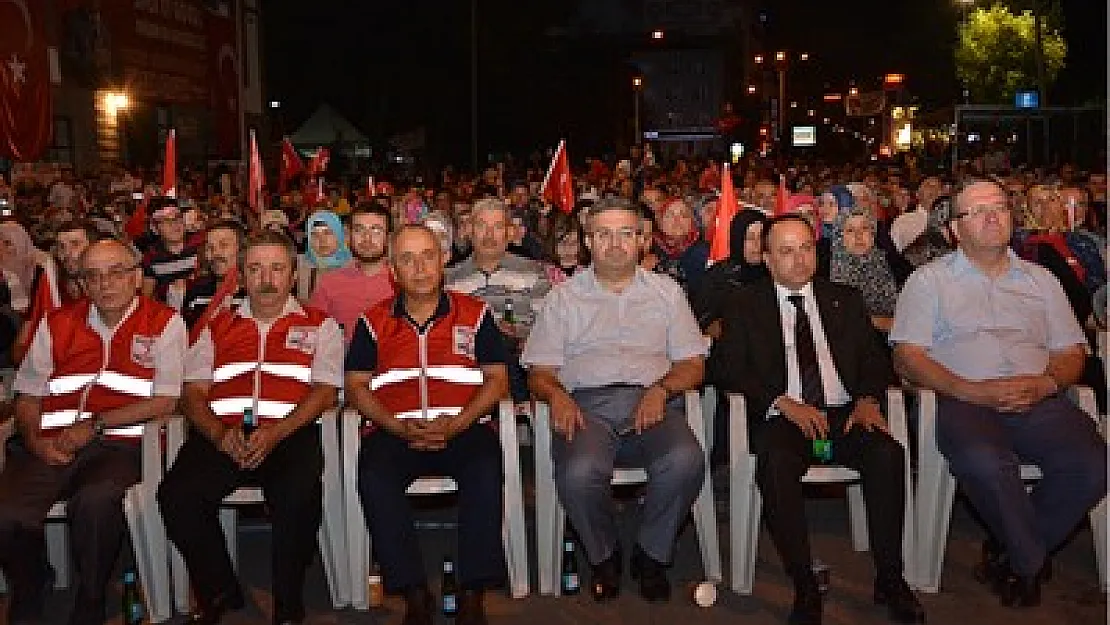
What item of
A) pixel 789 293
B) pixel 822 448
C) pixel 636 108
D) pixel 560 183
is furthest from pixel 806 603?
pixel 636 108

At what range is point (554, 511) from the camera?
223 inches

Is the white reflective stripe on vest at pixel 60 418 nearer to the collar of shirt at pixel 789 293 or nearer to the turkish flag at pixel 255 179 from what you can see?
the collar of shirt at pixel 789 293

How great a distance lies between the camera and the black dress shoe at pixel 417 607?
517 centimetres

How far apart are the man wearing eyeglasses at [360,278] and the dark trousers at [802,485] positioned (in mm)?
2425

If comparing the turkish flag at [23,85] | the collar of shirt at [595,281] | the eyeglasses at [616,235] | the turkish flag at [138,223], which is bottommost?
the collar of shirt at [595,281]

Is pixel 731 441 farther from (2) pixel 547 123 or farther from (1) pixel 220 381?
(2) pixel 547 123

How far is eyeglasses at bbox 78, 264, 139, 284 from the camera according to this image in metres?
5.71

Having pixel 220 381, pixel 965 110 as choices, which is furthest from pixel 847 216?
pixel 965 110

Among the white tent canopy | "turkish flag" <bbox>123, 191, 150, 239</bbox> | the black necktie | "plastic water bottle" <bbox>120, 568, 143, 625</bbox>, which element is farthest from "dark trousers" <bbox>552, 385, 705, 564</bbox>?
the white tent canopy

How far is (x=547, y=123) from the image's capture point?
45.5m

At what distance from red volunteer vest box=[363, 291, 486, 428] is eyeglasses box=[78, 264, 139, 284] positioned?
1163 mm

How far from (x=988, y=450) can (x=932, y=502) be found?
43cm

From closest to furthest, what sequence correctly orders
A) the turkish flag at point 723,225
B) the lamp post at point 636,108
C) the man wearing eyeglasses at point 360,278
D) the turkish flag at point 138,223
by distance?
the man wearing eyeglasses at point 360,278
the turkish flag at point 723,225
the turkish flag at point 138,223
the lamp post at point 636,108

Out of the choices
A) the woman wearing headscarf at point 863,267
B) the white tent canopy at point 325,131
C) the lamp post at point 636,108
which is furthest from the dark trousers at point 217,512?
the lamp post at point 636,108
